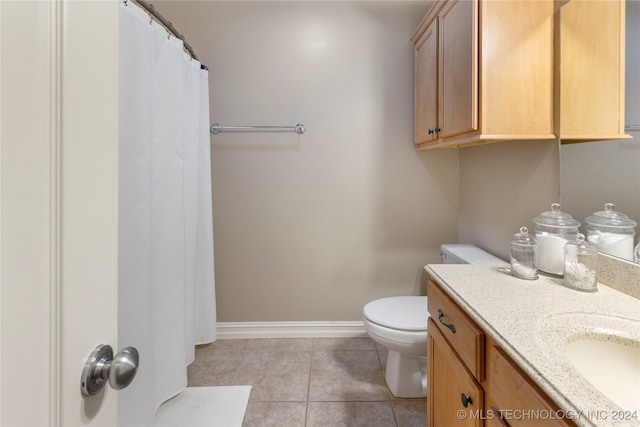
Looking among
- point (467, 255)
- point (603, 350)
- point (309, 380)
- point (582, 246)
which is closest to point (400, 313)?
point (467, 255)

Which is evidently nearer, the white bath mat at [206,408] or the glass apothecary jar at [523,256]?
the glass apothecary jar at [523,256]

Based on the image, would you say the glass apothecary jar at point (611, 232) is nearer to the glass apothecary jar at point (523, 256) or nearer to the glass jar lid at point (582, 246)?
the glass jar lid at point (582, 246)

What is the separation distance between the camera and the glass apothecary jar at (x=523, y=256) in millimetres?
1107

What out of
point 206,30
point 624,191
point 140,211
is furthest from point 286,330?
point 206,30

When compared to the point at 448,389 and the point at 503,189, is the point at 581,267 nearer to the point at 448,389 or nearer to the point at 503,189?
the point at 448,389

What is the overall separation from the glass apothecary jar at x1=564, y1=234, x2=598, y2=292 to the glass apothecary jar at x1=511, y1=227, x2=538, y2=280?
0.10 m

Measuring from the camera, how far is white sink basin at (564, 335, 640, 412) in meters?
0.70

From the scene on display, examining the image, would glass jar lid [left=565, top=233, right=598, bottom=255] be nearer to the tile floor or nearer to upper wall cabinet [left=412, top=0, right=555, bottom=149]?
upper wall cabinet [left=412, top=0, right=555, bottom=149]

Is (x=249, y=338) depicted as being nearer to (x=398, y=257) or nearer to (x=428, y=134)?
(x=398, y=257)

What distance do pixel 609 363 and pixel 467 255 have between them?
1092 millimetres

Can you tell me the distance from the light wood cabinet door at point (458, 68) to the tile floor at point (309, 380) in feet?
4.52

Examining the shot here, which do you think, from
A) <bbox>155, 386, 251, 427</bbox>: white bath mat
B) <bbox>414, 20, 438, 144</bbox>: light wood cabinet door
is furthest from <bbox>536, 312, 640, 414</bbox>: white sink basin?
<bbox>155, 386, 251, 427</bbox>: white bath mat

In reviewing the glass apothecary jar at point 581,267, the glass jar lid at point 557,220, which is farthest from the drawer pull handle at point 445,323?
the glass jar lid at point 557,220

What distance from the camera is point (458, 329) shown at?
0.94m
